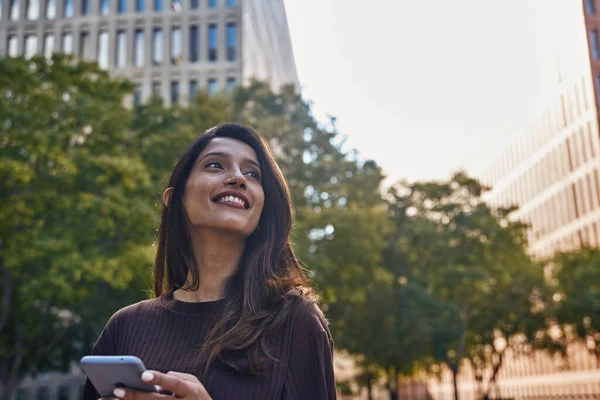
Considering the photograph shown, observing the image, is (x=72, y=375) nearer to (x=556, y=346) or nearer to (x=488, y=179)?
(x=556, y=346)

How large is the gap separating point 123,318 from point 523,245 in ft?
100

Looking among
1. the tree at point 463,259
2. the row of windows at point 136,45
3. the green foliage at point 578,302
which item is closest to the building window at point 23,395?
the row of windows at point 136,45

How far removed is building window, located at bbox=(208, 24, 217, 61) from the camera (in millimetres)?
45625

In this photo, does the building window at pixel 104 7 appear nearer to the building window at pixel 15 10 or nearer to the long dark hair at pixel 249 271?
the building window at pixel 15 10

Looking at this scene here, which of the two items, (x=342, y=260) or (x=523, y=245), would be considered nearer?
(x=342, y=260)

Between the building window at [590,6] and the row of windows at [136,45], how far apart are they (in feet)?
128

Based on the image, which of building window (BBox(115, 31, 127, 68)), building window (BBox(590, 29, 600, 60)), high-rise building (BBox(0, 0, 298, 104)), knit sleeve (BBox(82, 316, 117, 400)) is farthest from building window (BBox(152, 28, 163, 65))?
knit sleeve (BBox(82, 316, 117, 400))

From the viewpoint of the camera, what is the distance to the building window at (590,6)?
7.69 metres

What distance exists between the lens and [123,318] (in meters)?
2.66

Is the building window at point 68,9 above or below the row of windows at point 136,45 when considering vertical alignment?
above

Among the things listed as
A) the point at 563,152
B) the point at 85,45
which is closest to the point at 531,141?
the point at 563,152

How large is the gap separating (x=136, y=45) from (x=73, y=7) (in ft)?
15.8

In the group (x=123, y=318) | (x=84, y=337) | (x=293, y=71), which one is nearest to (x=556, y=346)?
(x=84, y=337)

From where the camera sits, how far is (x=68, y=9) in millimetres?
46844
